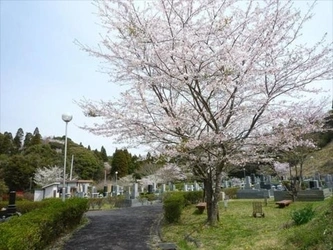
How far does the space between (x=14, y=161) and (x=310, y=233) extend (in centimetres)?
3731

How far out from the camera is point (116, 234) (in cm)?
902

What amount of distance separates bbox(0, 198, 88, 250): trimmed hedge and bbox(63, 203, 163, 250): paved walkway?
509mm

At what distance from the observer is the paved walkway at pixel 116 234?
767cm

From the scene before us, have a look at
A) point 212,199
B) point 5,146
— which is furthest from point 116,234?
point 5,146

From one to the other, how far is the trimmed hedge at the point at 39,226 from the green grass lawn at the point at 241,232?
322 centimetres

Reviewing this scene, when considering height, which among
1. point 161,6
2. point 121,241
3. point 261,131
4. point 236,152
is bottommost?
point 121,241

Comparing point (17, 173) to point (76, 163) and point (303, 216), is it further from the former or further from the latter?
point (303, 216)

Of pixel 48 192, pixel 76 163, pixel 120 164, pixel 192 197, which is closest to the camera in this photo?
pixel 192 197

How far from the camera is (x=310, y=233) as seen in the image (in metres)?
5.53

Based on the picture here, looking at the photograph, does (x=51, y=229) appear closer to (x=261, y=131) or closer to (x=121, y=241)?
(x=121, y=241)

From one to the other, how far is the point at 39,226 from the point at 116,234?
3.24 meters

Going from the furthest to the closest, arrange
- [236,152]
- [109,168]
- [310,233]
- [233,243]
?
[109,168] → [236,152] → [233,243] → [310,233]

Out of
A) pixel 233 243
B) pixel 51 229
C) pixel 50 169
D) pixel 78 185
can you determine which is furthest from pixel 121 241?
pixel 50 169

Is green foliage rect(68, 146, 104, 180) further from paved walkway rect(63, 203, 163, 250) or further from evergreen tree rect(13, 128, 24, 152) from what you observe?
paved walkway rect(63, 203, 163, 250)
